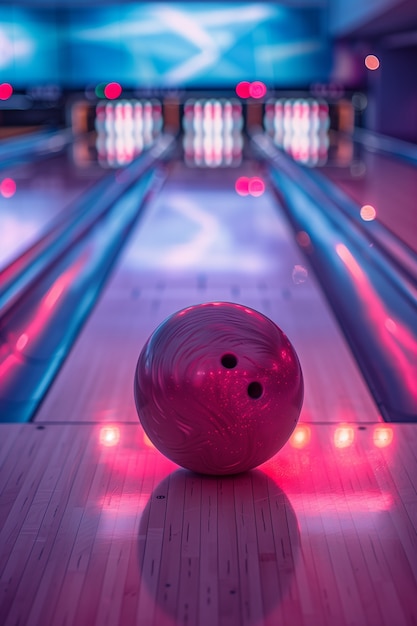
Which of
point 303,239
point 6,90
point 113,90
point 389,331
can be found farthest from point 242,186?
point 6,90

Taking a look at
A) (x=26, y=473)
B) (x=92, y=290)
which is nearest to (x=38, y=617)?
(x=26, y=473)

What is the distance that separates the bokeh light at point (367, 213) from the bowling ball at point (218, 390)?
3.09m

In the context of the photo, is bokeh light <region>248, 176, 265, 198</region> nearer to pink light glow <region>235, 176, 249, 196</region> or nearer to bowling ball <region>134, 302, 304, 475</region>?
pink light glow <region>235, 176, 249, 196</region>

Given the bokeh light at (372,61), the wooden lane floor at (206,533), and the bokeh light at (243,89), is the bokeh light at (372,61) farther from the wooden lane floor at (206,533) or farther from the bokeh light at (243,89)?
the wooden lane floor at (206,533)

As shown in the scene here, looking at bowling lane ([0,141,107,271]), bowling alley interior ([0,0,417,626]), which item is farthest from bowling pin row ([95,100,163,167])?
bowling alley interior ([0,0,417,626])

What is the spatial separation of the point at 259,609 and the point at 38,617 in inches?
12.2

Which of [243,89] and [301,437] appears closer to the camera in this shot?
[301,437]

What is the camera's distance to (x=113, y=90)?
9617mm

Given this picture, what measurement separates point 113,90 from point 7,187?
12.9ft

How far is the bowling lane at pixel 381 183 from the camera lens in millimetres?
4535

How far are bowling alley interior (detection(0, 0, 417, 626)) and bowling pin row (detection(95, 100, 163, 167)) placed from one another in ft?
7.08

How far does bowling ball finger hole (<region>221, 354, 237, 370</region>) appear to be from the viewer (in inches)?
62.0

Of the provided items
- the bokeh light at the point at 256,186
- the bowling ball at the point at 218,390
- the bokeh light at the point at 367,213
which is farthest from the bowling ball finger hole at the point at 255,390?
the bokeh light at the point at 256,186

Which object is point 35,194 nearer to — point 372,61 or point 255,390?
point 255,390
